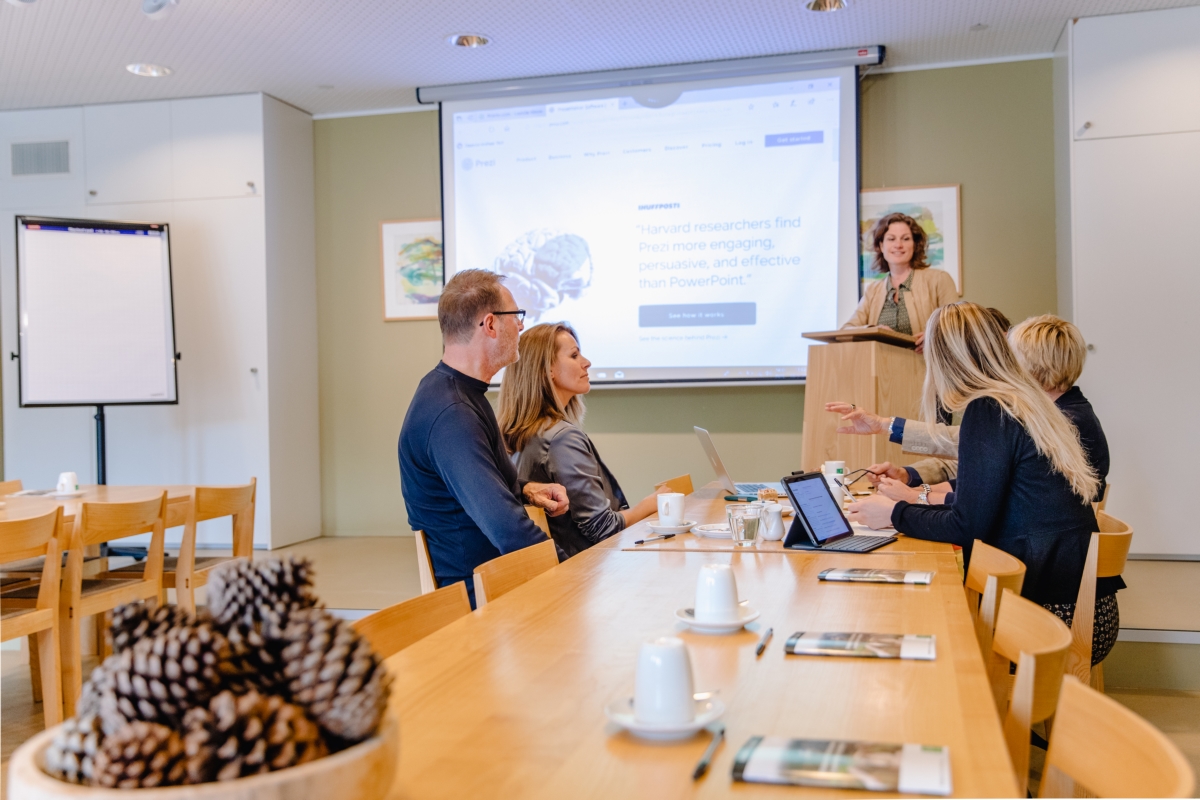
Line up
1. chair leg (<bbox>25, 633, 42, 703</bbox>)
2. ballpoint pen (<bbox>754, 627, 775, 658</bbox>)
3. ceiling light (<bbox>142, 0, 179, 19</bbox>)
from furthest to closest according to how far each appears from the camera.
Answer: ceiling light (<bbox>142, 0, 179, 19</bbox>) → chair leg (<bbox>25, 633, 42, 703</bbox>) → ballpoint pen (<bbox>754, 627, 775, 658</bbox>)

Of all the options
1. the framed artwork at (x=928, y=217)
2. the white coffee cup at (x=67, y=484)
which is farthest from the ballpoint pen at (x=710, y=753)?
the framed artwork at (x=928, y=217)

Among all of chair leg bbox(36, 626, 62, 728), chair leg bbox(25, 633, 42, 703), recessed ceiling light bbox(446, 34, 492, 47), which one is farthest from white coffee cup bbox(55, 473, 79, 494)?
recessed ceiling light bbox(446, 34, 492, 47)

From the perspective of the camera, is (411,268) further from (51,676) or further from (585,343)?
(51,676)

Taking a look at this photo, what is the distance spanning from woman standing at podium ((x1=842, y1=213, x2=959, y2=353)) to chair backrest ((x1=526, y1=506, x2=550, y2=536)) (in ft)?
8.68

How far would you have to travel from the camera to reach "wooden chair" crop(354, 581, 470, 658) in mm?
1434

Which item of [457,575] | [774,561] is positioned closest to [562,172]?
[457,575]

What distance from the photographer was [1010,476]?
2.28 meters

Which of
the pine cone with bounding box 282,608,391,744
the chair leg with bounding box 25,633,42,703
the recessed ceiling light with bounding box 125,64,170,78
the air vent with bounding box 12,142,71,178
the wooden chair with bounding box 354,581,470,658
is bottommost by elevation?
the chair leg with bounding box 25,633,42,703

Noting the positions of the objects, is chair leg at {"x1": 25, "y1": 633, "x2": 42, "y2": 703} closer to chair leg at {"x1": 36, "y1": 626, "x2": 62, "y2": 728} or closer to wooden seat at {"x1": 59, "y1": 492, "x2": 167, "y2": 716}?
wooden seat at {"x1": 59, "y1": 492, "x2": 167, "y2": 716}

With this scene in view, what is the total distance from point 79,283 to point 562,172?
3008mm

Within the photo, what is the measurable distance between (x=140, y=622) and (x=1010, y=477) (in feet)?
6.73

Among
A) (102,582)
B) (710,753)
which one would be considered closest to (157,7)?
(102,582)

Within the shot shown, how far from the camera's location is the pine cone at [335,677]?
0.70m

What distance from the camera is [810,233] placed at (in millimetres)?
5562
